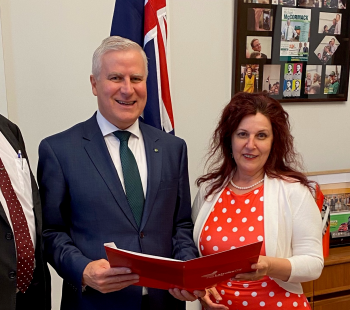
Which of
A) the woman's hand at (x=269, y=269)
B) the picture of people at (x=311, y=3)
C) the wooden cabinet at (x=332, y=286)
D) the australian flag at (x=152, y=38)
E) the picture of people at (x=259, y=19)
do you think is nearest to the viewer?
the woman's hand at (x=269, y=269)

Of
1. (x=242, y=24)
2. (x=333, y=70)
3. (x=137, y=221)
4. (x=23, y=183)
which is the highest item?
(x=242, y=24)

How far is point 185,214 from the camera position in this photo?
1.69 m

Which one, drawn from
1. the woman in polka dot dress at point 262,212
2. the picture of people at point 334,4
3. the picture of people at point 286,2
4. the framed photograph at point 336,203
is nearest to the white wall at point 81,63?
the picture of people at point 286,2

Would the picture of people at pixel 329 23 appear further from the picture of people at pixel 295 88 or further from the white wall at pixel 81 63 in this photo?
the white wall at pixel 81 63

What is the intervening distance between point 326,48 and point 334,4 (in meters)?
0.31

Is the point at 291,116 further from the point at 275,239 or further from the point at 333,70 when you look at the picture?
the point at 275,239

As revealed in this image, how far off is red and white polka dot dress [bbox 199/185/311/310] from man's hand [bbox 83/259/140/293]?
450mm

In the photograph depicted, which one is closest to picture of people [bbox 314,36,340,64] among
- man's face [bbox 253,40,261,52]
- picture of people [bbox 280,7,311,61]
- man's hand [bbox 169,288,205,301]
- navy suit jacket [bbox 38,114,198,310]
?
picture of people [bbox 280,7,311,61]

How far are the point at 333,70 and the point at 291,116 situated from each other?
1.53 feet

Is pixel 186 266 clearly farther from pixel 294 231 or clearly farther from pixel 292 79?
pixel 292 79

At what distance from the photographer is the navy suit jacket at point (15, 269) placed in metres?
1.29

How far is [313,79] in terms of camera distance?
2914 millimetres

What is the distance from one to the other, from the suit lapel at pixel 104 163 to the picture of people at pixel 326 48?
198 cm

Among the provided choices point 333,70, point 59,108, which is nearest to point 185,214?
point 59,108
